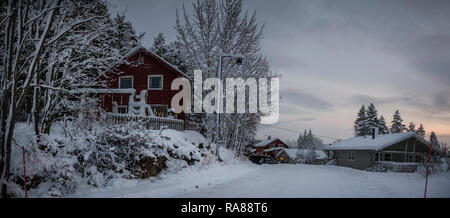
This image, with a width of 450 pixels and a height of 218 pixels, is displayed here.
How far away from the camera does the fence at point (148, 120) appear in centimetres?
1062

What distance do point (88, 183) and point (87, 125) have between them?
2123 millimetres

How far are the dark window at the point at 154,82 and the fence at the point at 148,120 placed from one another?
916 cm

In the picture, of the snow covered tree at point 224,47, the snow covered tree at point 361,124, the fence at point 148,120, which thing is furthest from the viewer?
the snow covered tree at point 361,124

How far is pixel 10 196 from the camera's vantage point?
5.74m

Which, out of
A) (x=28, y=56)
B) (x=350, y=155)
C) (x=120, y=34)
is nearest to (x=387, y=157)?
(x=350, y=155)

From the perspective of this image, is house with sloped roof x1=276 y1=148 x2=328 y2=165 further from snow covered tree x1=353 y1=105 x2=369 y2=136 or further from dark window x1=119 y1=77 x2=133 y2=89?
dark window x1=119 y1=77 x2=133 y2=89

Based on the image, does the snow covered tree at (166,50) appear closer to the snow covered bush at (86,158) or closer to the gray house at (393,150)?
the snow covered bush at (86,158)

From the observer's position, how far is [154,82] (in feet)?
76.1

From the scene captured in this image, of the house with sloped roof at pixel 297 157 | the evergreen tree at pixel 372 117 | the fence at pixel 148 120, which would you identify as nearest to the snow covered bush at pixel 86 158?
the fence at pixel 148 120

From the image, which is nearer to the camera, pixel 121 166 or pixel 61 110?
pixel 121 166

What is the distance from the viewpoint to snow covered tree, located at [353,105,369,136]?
2205 inches
